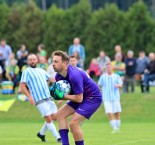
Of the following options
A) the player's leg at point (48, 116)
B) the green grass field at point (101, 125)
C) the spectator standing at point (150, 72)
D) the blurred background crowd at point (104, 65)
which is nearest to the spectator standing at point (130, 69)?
the blurred background crowd at point (104, 65)

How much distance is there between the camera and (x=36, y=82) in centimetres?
1975

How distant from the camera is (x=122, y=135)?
71.7ft

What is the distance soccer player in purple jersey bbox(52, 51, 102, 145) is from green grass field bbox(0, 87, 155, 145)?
141 inches

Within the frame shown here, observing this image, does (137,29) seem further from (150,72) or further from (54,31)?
(150,72)

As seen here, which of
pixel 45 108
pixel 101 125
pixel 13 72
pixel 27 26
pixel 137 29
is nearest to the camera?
pixel 45 108

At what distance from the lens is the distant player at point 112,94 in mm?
23719

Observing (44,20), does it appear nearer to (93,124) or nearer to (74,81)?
(93,124)

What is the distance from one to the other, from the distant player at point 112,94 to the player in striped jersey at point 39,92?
165 inches

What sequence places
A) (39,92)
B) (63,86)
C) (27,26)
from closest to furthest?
(63,86), (39,92), (27,26)

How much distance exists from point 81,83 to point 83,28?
37.4 meters

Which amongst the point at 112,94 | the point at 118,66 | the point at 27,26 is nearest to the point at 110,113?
the point at 112,94

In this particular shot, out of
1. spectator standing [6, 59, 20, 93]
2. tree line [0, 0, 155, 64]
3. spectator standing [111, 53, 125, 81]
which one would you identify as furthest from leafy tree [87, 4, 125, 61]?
spectator standing [111, 53, 125, 81]

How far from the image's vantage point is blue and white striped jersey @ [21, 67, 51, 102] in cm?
1959

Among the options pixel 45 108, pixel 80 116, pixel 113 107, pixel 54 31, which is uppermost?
pixel 54 31
